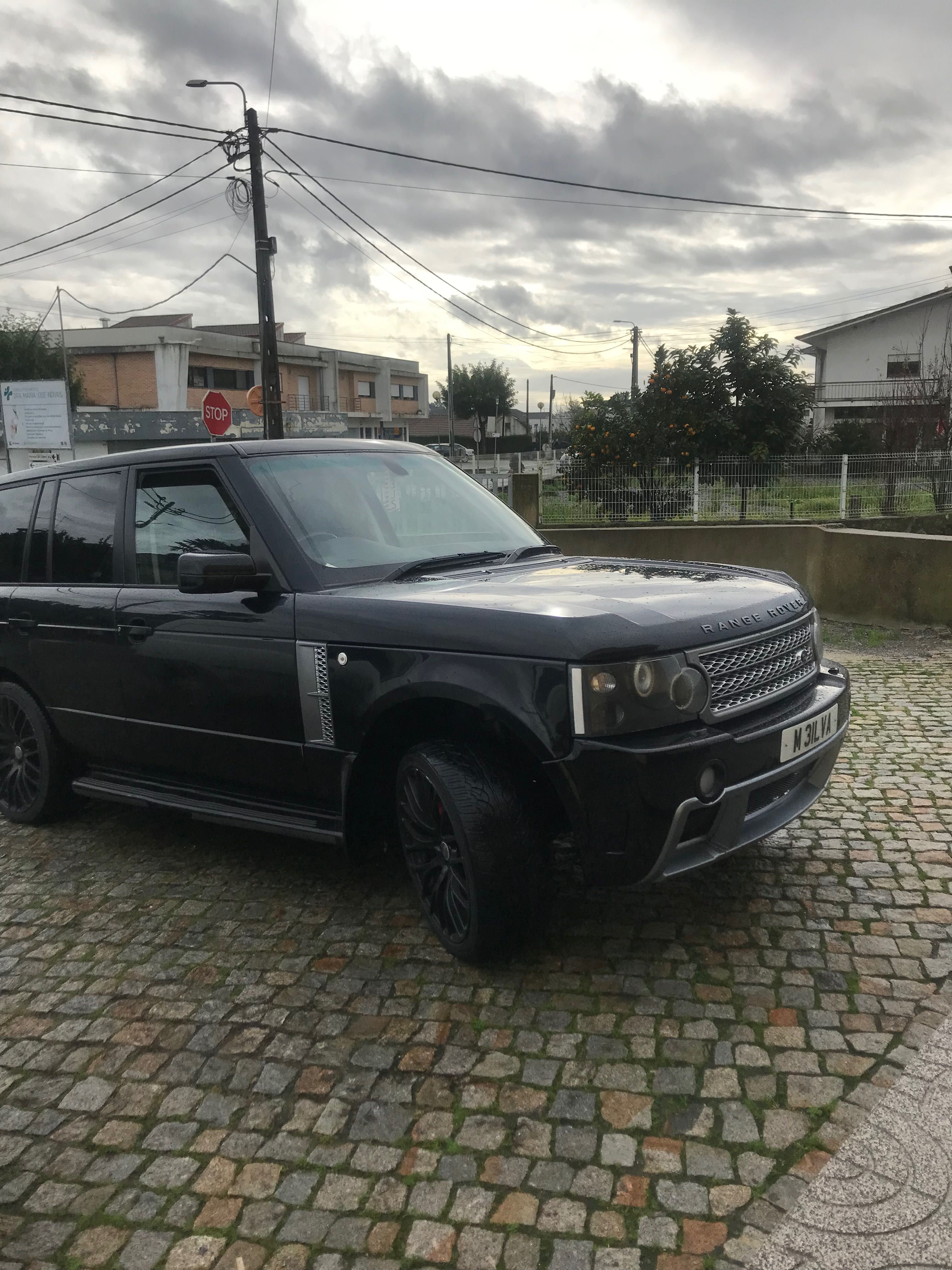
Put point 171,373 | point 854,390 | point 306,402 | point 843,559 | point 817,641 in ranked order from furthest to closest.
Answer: point 306,402 < point 171,373 < point 854,390 < point 843,559 < point 817,641

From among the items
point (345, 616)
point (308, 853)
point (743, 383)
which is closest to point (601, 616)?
point (345, 616)

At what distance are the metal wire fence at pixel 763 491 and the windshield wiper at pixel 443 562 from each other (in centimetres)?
1004

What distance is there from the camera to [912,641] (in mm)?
9070

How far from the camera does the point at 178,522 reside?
13.8 ft

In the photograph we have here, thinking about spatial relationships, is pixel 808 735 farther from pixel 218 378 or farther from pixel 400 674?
pixel 218 378

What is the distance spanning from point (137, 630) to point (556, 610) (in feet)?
6.52

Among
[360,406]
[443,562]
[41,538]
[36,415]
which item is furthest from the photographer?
[360,406]

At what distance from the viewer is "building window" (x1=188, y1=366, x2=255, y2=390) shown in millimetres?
50188

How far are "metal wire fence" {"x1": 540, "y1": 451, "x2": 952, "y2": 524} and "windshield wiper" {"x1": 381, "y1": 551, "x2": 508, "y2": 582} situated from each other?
1004cm

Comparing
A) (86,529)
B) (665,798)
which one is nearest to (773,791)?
(665,798)

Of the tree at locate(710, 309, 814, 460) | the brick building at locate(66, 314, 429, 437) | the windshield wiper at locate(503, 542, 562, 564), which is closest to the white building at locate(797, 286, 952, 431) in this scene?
the tree at locate(710, 309, 814, 460)

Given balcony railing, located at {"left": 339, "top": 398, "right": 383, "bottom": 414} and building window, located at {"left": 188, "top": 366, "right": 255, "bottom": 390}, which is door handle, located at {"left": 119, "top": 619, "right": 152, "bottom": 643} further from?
balcony railing, located at {"left": 339, "top": 398, "right": 383, "bottom": 414}

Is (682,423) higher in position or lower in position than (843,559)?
higher

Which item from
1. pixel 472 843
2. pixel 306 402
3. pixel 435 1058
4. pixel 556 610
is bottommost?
pixel 435 1058
